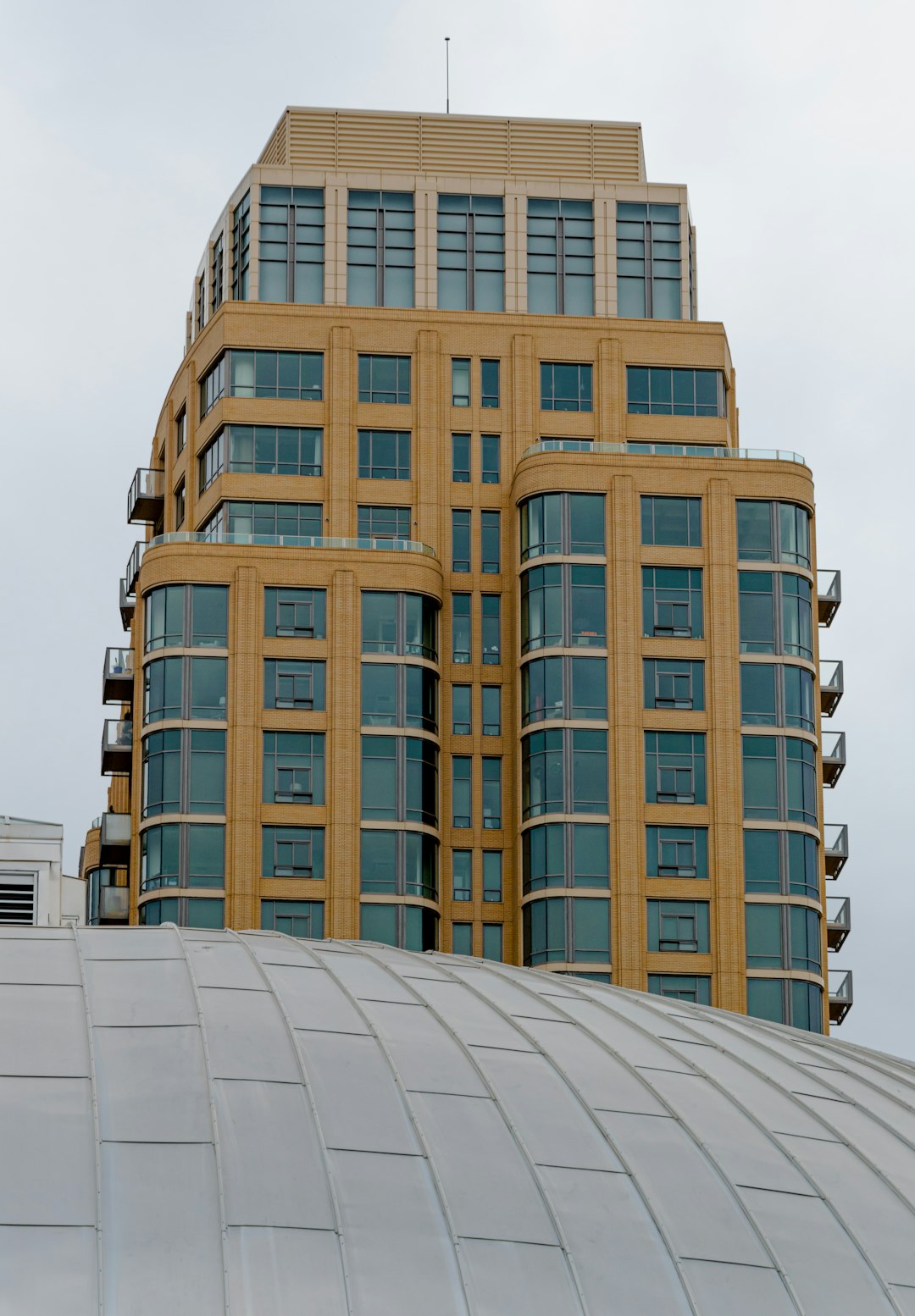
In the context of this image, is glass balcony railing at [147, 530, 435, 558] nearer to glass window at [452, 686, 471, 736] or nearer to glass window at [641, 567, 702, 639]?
glass window at [452, 686, 471, 736]

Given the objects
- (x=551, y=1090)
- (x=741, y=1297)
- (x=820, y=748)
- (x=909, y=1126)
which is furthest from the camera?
(x=820, y=748)

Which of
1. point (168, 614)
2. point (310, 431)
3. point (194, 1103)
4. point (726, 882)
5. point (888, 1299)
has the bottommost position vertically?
point (888, 1299)

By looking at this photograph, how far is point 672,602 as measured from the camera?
105375 millimetres

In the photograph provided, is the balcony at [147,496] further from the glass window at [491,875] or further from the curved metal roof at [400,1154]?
the curved metal roof at [400,1154]

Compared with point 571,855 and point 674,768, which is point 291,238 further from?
point 571,855

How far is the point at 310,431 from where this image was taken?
111m

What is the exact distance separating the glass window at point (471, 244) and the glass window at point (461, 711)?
20594mm

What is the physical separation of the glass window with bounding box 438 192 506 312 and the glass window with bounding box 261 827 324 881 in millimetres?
29238

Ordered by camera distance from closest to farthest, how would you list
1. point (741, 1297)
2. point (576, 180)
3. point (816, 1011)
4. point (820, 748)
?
1. point (741, 1297)
2. point (816, 1011)
3. point (820, 748)
4. point (576, 180)

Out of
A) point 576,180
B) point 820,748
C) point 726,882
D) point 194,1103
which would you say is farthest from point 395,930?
point 194,1103

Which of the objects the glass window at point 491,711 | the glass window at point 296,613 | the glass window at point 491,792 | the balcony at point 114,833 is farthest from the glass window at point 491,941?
the balcony at point 114,833

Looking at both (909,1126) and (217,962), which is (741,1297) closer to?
(909,1126)

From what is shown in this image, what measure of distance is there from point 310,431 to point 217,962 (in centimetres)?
7002

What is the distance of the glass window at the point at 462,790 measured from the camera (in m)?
106
